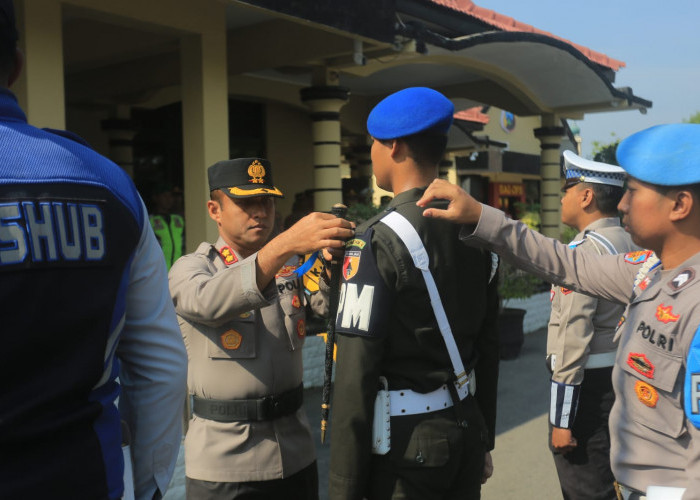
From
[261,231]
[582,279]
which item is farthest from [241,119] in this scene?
Result: [582,279]

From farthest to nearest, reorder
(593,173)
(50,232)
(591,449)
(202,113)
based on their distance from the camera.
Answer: (202,113) < (593,173) < (591,449) < (50,232)

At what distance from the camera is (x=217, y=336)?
2.59m

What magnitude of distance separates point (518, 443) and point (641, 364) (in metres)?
3.89

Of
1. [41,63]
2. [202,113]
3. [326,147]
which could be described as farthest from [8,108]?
[326,147]

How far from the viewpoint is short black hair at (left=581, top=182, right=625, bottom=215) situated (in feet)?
11.3

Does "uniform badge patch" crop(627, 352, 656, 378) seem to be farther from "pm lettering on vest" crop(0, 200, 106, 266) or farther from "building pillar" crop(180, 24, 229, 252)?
"building pillar" crop(180, 24, 229, 252)

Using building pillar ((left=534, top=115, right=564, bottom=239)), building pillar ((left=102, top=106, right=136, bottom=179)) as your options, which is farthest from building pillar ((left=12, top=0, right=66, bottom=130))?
building pillar ((left=534, top=115, right=564, bottom=239))

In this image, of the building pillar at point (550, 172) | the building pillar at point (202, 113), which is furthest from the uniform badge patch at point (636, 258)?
the building pillar at point (550, 172)

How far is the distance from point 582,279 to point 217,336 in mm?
1404

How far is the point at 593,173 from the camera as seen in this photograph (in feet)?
11.2

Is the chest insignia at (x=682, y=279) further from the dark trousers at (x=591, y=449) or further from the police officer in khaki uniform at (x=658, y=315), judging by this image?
the dark trousers at (x=591, y=449)

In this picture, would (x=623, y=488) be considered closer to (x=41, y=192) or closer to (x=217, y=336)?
(x=217, y=336)

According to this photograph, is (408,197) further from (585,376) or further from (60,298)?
(585,376)

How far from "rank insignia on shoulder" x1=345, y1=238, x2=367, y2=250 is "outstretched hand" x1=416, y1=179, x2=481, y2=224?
9.9 inches
